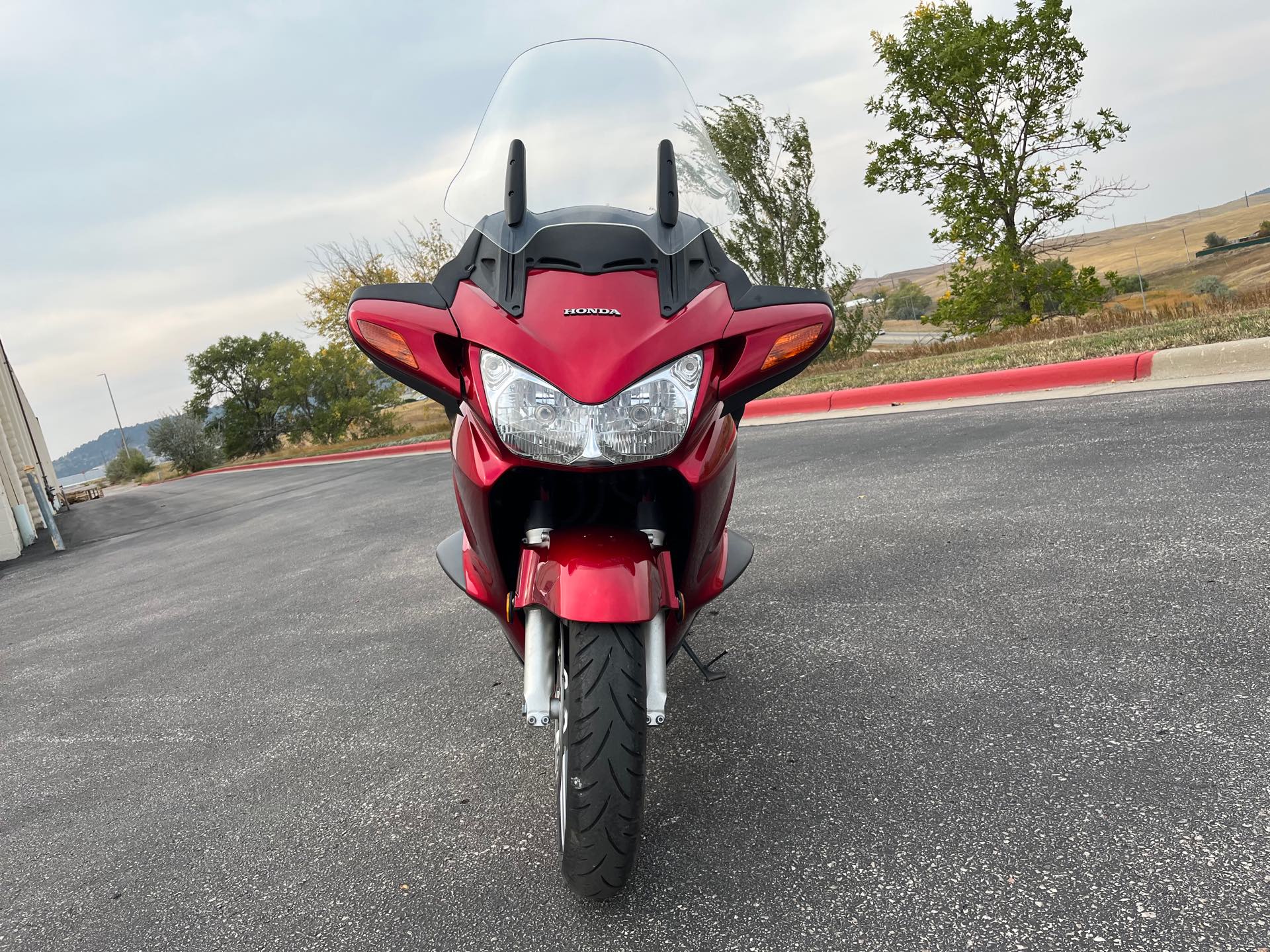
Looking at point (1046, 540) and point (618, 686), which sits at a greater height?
point (618, 686)

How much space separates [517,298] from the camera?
208cm

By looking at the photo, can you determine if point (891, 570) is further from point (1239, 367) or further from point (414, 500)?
point (414, 500)

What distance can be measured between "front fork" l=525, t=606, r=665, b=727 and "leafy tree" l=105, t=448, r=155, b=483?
68.4m

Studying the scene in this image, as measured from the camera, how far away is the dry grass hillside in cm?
6431

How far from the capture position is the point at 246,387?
175 ft

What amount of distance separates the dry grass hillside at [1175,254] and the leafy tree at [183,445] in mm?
38316

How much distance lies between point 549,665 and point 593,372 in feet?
2.37

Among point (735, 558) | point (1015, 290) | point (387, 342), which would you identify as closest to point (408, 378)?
point (387, 342)

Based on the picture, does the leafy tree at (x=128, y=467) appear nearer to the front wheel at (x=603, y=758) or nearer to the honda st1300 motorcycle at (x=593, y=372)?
the honda st1300 motorcycle at (x=593, y=372)

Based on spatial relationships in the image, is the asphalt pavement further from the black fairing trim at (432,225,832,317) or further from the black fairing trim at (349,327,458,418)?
the black fairing trim at (432,225,832,317)

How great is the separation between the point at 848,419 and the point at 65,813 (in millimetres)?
7525

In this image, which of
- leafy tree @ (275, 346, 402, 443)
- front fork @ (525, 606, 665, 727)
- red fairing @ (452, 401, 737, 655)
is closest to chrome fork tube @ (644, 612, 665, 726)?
front fork @ (525, 606, 665, 727)

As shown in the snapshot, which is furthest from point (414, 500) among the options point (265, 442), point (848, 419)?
point (265, 442)

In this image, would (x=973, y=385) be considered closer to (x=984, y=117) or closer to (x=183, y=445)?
(x=984, y=117)
